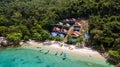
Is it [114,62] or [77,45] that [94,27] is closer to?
[77,45]

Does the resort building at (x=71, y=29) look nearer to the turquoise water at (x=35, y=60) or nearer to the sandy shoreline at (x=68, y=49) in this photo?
the sandy shoreline at (x=68, y=49)

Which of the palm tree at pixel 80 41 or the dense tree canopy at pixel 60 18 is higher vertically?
the dense tree canopy at pixel 60 18

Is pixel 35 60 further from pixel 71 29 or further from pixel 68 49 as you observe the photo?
pixel 71 29

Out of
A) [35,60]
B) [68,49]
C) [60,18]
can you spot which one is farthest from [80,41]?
[60,18]

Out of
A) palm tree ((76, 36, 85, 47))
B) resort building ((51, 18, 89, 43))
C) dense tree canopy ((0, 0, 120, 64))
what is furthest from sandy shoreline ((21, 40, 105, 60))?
resort building ((51, 18, 89, 43))

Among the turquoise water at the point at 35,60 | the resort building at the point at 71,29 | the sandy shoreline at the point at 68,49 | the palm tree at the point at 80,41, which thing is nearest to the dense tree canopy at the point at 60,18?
the sandy shoreline at the point at 68,49
